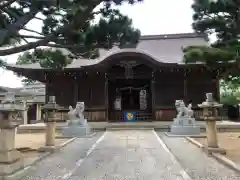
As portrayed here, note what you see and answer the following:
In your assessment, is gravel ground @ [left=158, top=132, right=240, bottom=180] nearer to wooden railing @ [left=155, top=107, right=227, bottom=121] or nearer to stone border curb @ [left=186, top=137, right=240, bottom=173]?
stone border curb @ [left=186, top=137, right=240, bottom=173]

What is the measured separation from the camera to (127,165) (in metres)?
6.21

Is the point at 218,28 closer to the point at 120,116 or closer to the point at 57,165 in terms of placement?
the point at 57,165

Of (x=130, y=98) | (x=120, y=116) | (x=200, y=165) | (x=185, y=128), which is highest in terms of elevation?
(x=130, y=98)

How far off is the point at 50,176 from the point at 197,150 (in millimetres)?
4739

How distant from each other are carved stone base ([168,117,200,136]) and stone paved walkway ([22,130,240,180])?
3.19 m

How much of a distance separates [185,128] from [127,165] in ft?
20.9

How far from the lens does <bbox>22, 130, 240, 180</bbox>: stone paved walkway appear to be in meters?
5.24

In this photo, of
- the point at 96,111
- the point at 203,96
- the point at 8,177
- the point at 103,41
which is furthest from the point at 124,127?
the point at 8,177

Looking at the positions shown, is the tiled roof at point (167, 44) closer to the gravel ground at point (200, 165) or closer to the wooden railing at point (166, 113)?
the wooden railing at point (166, 113)

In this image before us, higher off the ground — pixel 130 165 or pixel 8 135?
pixel 8 135

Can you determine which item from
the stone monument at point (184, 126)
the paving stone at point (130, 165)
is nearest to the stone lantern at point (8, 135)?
the paving stone at point (130, 165)

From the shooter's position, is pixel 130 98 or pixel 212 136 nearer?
pixel 212 136

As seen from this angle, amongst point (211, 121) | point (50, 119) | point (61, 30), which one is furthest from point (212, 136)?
point (61, 30)

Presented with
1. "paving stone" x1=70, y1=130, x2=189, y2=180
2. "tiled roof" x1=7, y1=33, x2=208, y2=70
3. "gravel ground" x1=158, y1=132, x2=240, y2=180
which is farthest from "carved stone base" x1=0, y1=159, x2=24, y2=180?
"tiled roof" x1=7, y1=33, x2=208, y2=70
